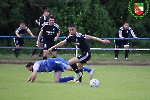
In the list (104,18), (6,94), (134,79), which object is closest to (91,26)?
(104,18)

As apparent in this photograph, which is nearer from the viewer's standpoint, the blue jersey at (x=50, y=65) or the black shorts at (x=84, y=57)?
the blue jersey at (x=50, y=65)


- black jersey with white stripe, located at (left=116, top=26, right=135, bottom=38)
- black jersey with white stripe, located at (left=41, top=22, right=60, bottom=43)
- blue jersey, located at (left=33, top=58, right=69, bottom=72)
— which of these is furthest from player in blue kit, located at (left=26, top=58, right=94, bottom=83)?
black jersey with white stripe, located at (left=116, top=26, right=135, bottom=38)

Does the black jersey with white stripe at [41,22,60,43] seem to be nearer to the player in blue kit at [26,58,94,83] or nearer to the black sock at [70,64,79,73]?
the black sock at [70,64,79,73]

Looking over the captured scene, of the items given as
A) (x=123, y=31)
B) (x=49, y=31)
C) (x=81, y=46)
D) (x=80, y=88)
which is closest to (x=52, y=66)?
(x=81, y=46)

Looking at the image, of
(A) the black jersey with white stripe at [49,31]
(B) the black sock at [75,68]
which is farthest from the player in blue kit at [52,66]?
(A) the black jersey with white stripe at [49,31]

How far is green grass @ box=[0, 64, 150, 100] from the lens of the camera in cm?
1495

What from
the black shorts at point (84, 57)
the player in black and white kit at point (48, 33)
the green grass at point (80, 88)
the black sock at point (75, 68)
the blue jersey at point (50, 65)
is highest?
the player in black and white kit at point (48, 33)

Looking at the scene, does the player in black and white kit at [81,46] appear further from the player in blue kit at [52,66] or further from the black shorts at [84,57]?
the player in blue kit at [52,66]

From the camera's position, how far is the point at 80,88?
16984mm

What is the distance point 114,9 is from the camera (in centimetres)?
4219

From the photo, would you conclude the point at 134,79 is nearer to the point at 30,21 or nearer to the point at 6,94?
the point at 6,94

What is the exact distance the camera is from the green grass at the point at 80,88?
15.0 metres

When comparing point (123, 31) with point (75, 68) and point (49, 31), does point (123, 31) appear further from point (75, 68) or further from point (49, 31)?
point (75, 68)

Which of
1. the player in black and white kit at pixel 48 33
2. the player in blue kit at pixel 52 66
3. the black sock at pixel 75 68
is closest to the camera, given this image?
the player in blue kit at pixel 52 66
